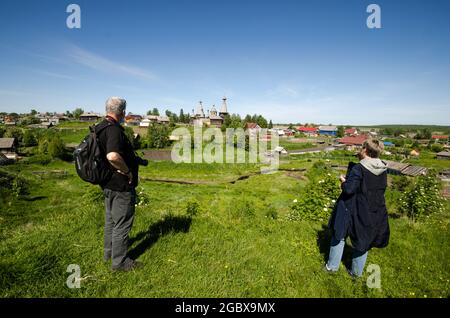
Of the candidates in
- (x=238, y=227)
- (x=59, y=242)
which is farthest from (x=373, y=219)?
(x=59, y=242)

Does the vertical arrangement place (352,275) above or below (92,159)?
below

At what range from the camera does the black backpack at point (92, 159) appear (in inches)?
127

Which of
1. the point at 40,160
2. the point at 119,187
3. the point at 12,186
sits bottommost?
the point at 12,186

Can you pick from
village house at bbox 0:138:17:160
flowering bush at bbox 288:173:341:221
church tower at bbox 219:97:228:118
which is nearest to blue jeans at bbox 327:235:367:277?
flowering bush at bbox 288:173:341:221

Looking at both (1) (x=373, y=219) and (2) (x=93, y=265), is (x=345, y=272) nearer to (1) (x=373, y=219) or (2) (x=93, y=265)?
(1) (x=373, y=219)

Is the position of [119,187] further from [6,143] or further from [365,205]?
[6,143]

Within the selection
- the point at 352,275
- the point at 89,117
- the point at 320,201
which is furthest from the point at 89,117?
the point at 352,275

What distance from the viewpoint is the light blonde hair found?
3.54m

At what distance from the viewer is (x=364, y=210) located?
3.61 metres

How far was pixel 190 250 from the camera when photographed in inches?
173

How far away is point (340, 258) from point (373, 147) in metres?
1.99

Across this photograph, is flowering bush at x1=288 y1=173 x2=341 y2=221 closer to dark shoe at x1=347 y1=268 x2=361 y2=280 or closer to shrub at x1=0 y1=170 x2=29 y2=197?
dark shoe at x1=347 y1=268 x2=361 y2=280
